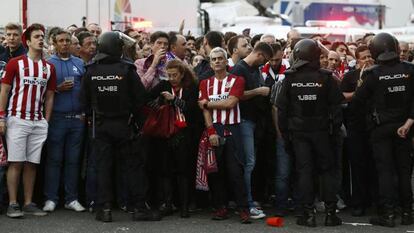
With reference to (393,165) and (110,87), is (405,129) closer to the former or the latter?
(393,165)

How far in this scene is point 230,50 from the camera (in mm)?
9672

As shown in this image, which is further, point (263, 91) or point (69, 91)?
point (69, 91)

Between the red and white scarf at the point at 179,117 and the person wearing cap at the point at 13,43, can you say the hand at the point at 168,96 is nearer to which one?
the red and white scarf at the point at 179,117

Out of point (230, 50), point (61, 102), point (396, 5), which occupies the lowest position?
point (61, 102)

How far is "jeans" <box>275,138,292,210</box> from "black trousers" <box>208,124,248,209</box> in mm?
547

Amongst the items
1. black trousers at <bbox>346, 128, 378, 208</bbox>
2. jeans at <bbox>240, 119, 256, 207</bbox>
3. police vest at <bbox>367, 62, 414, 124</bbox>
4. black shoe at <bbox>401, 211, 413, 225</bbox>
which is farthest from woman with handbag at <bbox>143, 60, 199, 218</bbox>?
black shoe at <bbox>401, 211, 413, 225</bbox>

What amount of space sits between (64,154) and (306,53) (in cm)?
300

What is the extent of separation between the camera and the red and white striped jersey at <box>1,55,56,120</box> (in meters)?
Answer: 8.76

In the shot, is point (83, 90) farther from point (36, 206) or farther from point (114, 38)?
point (36, 206)

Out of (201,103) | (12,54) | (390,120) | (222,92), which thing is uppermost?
(12,54)

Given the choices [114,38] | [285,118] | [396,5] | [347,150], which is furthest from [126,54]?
[396,5]

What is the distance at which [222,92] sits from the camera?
344 inches

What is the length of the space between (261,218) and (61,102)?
8.44 feet

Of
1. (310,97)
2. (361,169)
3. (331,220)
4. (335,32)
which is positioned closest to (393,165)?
(361,169)
